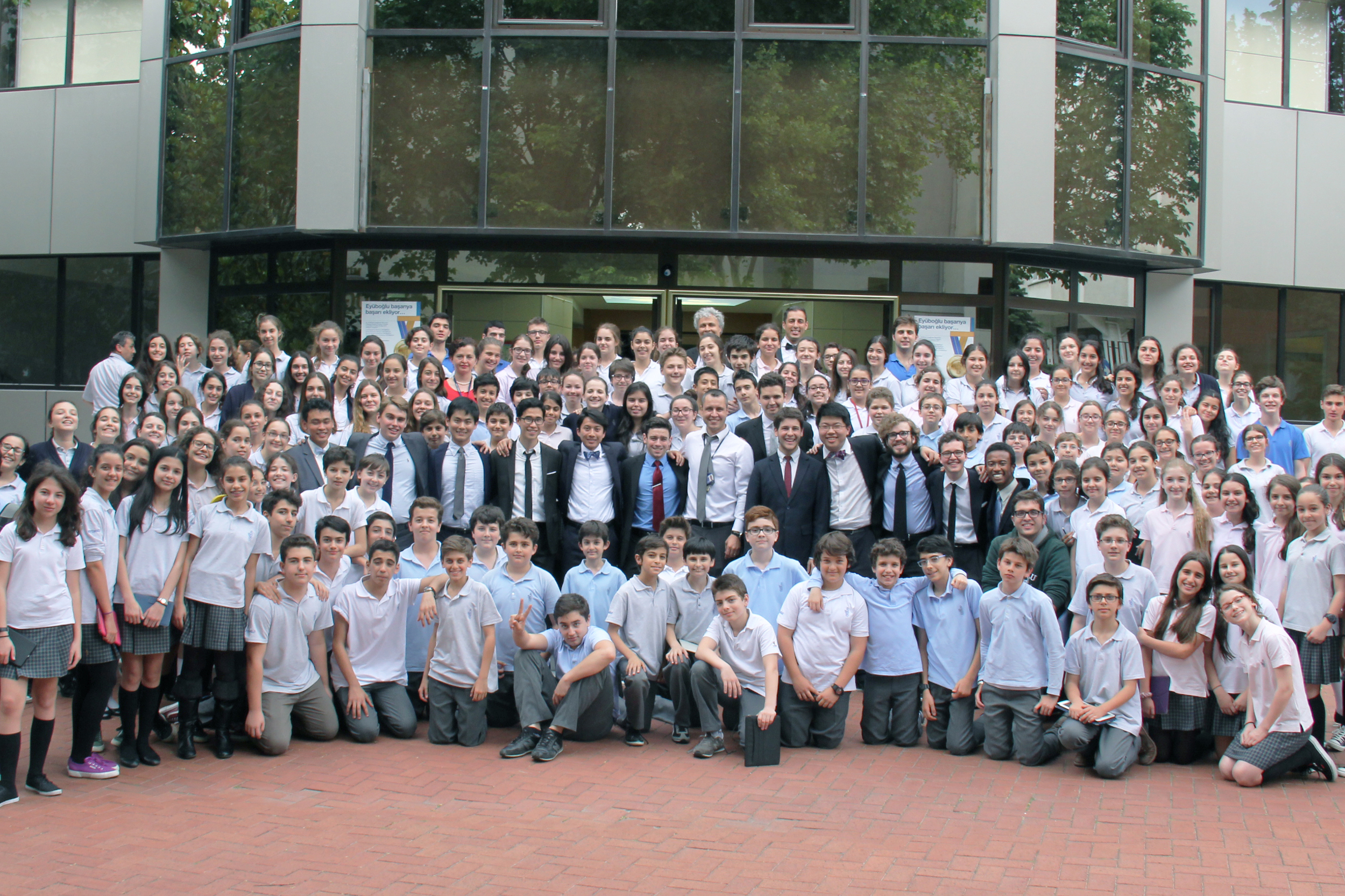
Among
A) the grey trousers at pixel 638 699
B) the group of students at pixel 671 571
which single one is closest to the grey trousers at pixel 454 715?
the group of students at pixel 671 571

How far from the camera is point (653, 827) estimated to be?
17.4ft

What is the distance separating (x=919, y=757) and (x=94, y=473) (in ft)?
16.3

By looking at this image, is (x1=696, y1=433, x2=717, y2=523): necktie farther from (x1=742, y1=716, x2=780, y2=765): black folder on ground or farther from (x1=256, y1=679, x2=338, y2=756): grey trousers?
(x1=256, y1=679, x2=338, y2=756): grey trousers

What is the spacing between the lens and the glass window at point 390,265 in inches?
506

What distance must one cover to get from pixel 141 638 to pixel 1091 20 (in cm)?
1118

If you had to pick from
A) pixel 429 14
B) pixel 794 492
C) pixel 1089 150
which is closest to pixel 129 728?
pixel 794 492

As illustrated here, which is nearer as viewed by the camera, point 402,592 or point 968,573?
point 402,592

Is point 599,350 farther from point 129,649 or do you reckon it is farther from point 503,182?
point 129,649

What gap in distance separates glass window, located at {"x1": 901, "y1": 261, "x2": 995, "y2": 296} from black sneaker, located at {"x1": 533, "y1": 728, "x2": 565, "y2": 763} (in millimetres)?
7681

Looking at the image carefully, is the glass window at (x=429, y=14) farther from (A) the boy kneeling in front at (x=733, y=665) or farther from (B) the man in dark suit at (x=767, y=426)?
(A) the boy kneeling in front at (x=733, y=665)

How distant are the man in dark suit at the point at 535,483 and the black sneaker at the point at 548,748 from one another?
172 cm

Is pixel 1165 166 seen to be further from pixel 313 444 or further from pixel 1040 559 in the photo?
pixel 313 444

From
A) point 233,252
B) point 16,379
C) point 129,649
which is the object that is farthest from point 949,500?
point 16,379

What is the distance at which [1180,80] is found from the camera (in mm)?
12758
